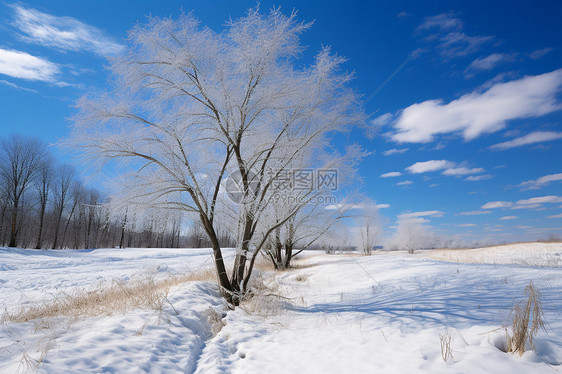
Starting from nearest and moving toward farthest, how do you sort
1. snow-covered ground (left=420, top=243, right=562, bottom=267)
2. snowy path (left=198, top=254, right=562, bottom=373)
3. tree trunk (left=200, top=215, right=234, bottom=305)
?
1. snowy path (left=198, top=254, right=562, bottom=373)
2. tree trunk (left=200, top=215, right=234, bottom=305)
3. snow-covered ground (left=420, top=243, right=562, bottom=267)

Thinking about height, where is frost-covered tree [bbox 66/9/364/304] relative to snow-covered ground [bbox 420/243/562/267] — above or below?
above

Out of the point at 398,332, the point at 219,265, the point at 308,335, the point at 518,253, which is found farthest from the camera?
the point at 518,253

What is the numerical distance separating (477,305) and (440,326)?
4.19ft

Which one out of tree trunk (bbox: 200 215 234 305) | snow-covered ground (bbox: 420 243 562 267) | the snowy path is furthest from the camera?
snow-covered ground (bbox: 420 243 562 267)

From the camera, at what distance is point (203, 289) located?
24.7ft

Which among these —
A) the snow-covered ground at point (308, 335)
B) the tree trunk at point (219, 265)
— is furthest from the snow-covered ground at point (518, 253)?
the tree trunk at point (219, 265)

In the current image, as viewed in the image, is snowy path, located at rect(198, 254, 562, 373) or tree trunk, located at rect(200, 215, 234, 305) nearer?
snowy path, located at rect(198, 254, 562, 373)

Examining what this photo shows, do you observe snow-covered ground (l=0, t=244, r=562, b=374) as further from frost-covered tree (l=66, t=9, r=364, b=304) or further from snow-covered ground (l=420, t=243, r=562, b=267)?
snow-covered ground (l=420, t=243, r=562, b=267)

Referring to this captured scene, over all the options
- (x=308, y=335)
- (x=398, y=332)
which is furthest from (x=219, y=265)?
(x=398, y=332)

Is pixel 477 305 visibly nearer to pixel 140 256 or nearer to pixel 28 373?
pixel 28 373

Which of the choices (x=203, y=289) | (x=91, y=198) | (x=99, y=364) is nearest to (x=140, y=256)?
(x=91, y=198)

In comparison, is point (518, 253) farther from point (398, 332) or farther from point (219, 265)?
point (219, 265)

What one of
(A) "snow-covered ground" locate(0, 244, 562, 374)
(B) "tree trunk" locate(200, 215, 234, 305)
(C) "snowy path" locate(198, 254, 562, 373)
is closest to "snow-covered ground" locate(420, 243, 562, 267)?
(C) "snowy path" locate(198, 254, 562, 373)

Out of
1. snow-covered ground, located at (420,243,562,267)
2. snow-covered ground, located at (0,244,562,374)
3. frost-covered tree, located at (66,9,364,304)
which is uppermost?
frost-covered tree, located at (66,9,364,304)
